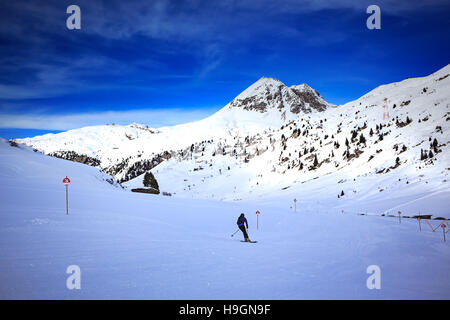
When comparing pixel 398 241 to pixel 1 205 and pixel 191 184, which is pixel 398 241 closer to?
pixel 1 205

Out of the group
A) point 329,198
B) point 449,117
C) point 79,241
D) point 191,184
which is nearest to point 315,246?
point 79,241

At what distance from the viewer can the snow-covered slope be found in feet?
19.7

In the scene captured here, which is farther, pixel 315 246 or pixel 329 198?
pixel 329 198

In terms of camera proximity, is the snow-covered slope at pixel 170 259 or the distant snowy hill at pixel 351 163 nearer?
the snow-covered slope at pixel 170 259

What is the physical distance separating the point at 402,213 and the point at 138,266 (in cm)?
3374

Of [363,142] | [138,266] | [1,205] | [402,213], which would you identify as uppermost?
[363,142]

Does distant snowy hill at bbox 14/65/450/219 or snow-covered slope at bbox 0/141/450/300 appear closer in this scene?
snow-covered slope at bbox 0/141/450/300

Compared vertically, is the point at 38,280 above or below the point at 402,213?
above

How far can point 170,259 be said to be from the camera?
856cm

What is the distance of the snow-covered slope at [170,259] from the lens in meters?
6.01

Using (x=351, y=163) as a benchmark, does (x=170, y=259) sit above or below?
below

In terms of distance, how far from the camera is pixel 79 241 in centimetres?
968

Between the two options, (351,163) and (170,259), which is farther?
(351,163)

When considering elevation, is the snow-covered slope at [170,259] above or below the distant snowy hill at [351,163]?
below
